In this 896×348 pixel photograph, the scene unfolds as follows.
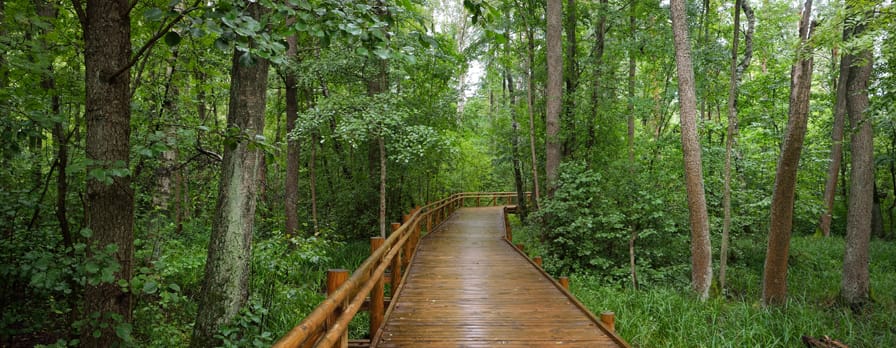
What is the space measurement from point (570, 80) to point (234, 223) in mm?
11168

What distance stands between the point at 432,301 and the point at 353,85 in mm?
9059

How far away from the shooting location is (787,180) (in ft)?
23.3

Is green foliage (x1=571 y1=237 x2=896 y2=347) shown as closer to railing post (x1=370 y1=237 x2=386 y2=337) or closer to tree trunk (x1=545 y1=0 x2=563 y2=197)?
tree trunk (x1=545 y1=0 x2=563 y2=197)

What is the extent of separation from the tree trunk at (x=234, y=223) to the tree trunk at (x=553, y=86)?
26.1 feet

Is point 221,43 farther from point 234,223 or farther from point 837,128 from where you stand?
point 837,128

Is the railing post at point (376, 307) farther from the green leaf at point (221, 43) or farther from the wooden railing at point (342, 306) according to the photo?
the green leaf at point (221, 43)

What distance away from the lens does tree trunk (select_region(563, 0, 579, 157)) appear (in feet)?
38.7

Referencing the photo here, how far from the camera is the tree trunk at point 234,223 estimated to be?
3771 millimetres

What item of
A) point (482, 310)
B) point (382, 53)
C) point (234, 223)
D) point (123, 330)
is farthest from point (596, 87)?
point (123, 330)

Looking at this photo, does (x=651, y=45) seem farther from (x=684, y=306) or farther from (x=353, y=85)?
(x=353, y=85)

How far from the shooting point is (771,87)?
13.2 metres

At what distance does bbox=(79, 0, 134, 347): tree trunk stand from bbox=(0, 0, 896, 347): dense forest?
16 mm

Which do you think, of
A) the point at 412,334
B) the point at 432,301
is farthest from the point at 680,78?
the point at 412,334

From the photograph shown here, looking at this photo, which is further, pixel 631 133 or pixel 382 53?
pixel 631 133
